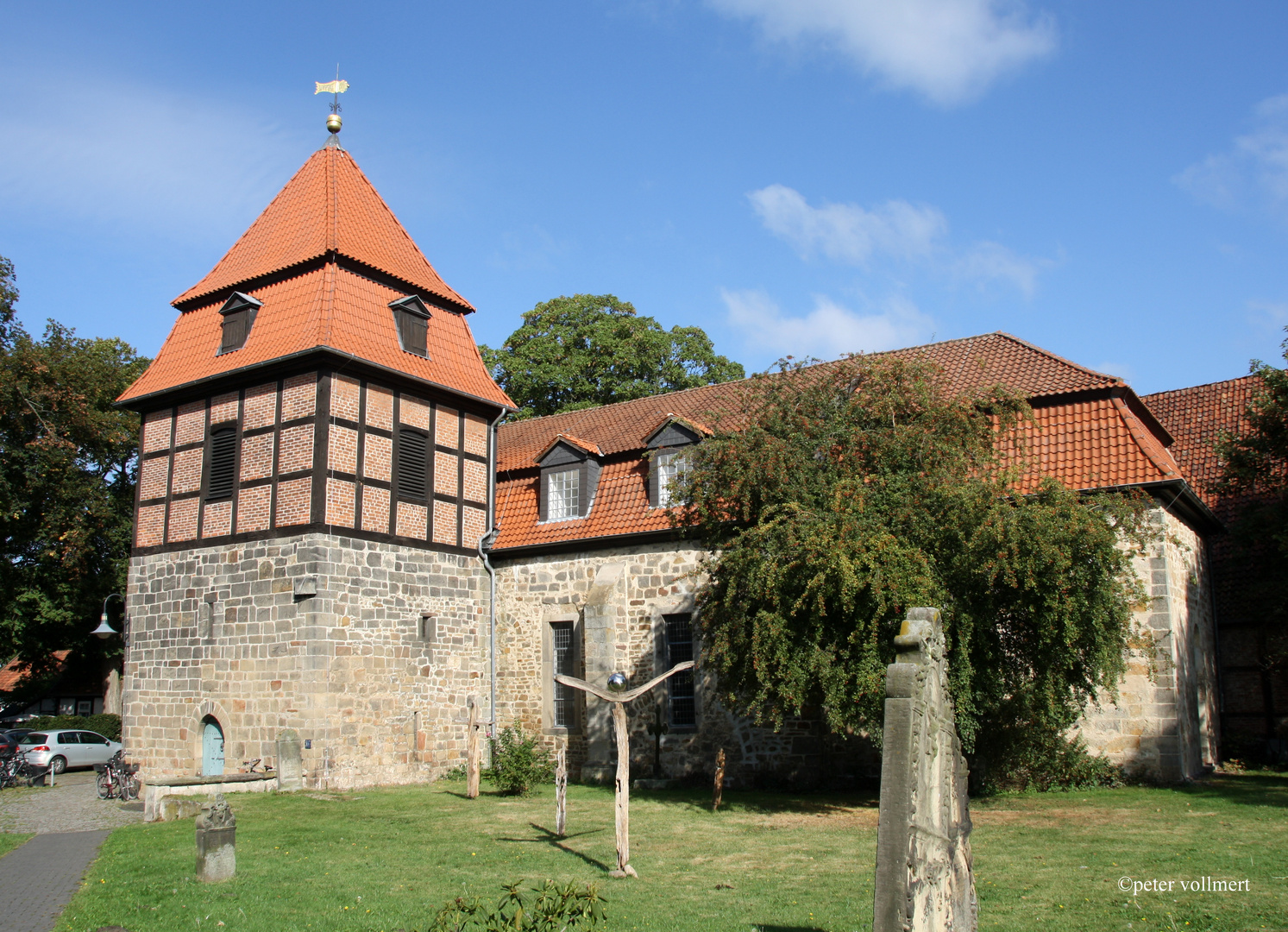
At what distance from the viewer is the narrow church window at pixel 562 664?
18.9m

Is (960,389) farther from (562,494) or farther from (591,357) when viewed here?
(591,357)

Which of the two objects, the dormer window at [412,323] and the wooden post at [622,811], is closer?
the wooden post at [622,811]

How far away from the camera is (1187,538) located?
16.6 m

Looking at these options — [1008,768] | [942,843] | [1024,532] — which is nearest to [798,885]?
[942,843]

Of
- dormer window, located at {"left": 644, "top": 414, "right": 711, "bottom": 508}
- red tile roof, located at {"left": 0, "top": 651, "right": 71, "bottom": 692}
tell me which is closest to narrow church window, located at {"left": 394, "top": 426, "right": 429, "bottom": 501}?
dormer window, located at {"left": 644, "top": 414, "right": 711, "bottom": 508}

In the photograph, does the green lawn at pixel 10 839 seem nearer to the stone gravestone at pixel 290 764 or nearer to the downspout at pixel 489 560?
the stone gravestone at pixel 290 764

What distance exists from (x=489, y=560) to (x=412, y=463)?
282 centimetres

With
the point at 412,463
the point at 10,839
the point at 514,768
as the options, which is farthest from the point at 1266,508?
the point at 10,839

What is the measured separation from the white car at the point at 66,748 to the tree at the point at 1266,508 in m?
25.3

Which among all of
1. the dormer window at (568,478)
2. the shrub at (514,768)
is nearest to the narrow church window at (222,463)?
the dormer window at (568,478)

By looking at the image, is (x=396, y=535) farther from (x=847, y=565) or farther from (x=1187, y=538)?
(x=1187, y=538)

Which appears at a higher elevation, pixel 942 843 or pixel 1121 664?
pixel 1121 664

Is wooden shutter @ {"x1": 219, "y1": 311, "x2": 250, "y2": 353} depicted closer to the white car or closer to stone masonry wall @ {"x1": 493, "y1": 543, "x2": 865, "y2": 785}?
stone masonry wall @ {"x1": 493, "y1": 543, "x2": 865, "y2": 785}

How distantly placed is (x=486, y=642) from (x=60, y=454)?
12.4 m
